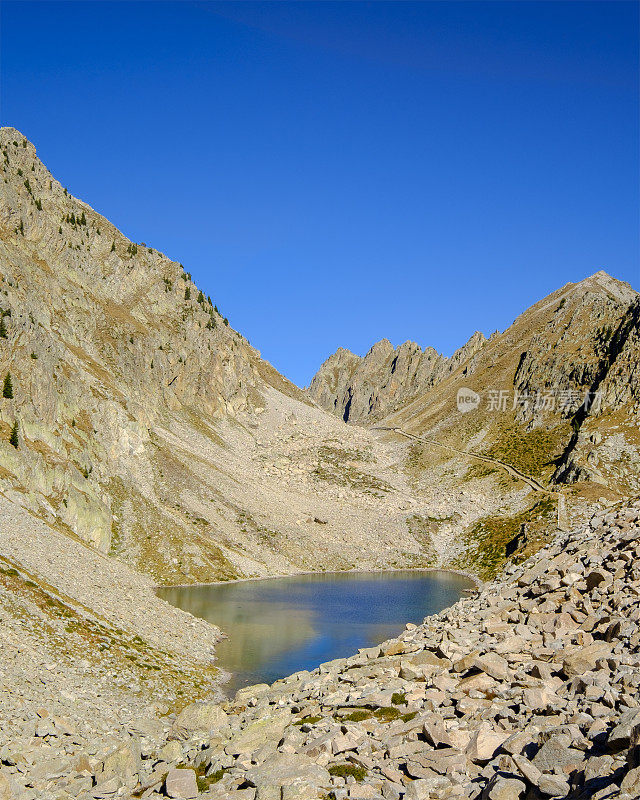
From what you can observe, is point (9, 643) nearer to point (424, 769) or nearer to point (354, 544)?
point (424, 769)

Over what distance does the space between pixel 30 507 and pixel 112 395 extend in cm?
5341

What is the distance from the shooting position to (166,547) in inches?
3652

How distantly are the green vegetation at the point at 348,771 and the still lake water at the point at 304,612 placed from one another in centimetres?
2867

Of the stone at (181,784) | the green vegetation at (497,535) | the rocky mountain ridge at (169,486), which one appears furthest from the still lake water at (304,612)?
the stone at (181,784)

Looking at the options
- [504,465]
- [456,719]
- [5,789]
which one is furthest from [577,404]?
[5,789]

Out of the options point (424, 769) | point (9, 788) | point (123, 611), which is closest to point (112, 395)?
point (123, 611)

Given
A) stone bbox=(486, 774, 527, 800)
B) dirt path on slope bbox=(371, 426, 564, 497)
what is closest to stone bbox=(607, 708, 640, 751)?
stone bbox=(486, 774, 527, 800)

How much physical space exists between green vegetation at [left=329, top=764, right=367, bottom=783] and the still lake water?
28.7 meters

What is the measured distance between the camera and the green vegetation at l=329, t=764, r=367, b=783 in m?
19.8

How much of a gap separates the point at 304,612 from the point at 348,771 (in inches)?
2199

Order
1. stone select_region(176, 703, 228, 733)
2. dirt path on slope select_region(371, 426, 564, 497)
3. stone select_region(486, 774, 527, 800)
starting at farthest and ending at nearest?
1. dirt path on slope select_region(371, 426, 564, 497)
2. stone select_region(176, 703, 228, 733)
3. stone select_region(486, 774, 527, 800)

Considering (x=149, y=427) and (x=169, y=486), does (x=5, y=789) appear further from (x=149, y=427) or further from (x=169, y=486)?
(x=149, y=427)

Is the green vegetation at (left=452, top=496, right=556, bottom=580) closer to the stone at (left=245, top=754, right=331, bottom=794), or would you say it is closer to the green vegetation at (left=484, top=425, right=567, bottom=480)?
the green vegetation at (left=484, top=425, right=567, bottom=480)

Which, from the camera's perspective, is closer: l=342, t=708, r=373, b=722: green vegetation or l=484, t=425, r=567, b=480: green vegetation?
l=342, t=708, r=373, b=722: green vegetation
